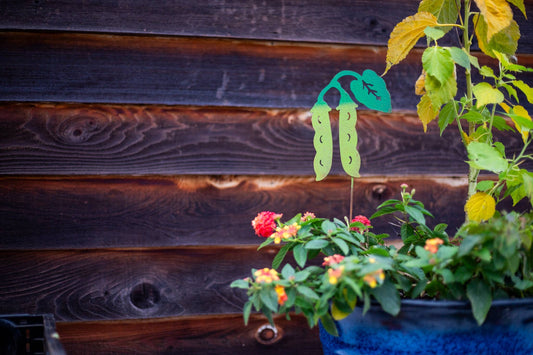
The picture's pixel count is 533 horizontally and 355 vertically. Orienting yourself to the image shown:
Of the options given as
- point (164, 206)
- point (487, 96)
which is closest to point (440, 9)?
point (487, 96)

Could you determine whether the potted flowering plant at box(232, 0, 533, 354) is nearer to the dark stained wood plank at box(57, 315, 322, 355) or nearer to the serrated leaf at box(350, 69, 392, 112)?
the serrated leaf at box(350, 69, 392, 112)

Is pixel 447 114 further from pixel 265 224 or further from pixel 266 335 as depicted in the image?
pixel 266 335

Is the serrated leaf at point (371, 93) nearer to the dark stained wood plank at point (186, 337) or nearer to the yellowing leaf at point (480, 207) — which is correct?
the yellowing leaf at point (480, 207)

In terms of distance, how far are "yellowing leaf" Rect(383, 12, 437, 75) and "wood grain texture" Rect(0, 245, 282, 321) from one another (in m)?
0.58

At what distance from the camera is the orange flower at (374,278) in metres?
0.55

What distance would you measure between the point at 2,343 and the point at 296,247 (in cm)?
Result: 55

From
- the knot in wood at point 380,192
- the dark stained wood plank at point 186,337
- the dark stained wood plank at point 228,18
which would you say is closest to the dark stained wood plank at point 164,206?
the knot in wood at point 380,192

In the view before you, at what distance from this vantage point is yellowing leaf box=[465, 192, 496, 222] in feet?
2.45

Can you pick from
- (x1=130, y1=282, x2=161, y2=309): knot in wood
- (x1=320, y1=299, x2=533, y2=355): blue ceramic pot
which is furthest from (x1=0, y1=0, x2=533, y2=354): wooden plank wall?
(x1=320, y1=299, x2=533, y2=355): blue ceramic pot

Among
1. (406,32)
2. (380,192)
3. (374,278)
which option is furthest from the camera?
(380,192)

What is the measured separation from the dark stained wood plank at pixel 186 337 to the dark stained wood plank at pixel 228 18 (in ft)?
2.24

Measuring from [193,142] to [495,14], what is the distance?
2.25 ft

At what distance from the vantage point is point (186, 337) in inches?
45.6

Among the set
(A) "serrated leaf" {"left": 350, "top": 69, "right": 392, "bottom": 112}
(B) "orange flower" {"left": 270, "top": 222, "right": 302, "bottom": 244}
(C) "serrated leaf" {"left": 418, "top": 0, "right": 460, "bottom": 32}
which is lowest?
(B) "orange flower" {"left": 270, "top": 222, "right": 302, "bottom": 244}
